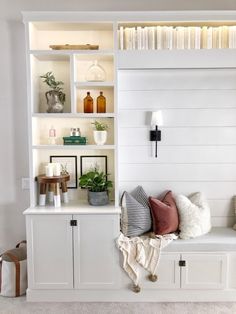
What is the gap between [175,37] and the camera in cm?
276

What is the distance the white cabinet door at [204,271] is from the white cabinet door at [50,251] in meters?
1.00

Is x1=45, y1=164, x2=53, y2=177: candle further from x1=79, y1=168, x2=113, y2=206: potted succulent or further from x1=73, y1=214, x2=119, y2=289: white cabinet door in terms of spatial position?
x1=73, y1=214, x2=119, y2=289: white cabinet door

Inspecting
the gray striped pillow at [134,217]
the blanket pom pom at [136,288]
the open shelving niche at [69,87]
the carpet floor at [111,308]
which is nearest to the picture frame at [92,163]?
the open shelving niche at [69,87]

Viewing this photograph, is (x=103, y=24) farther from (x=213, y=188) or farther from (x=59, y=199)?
(x=213, y=188)

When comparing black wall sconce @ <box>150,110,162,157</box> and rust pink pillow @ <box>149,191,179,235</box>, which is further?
black wall sconce @ <box>150,110,162,157</box>

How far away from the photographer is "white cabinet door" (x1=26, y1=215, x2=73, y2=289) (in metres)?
2.67

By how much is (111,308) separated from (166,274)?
0.55 metres

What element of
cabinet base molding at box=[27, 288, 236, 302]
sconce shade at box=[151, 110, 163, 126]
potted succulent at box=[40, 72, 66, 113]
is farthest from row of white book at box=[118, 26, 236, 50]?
cabinet base molding at box=[27, 288, 236, 302]

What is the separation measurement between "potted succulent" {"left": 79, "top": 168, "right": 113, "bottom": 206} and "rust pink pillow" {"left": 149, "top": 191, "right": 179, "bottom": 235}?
0.42m

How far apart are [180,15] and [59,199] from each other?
190 cm

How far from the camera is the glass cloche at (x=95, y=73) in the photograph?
282 centimetres

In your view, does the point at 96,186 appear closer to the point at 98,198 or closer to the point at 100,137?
the point at 98,198

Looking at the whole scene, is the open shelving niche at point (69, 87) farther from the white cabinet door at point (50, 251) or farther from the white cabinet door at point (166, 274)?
the white cabinet door at point (166, 274)

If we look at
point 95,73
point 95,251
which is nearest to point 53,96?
point 95,73
